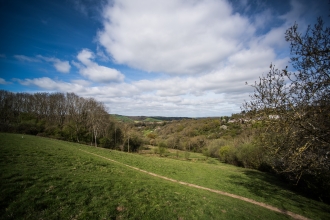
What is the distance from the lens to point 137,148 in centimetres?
5888

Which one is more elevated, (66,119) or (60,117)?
(60,117)

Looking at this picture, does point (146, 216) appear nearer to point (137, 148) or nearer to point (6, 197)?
point (6, 197)

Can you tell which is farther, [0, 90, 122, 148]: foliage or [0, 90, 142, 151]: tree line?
[0, 90, 142, 151]: tree line

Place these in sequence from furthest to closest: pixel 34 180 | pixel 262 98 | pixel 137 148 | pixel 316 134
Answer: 1. pixel 137 148
2. pixel 262 98
3. pixel 34 180
4. pixel 316 134

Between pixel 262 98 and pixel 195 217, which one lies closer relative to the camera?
pixel 195 217

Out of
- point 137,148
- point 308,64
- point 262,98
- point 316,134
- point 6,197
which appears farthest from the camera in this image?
point 137,148

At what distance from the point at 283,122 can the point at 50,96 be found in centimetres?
8092

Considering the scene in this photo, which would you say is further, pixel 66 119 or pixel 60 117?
pixel 60 117

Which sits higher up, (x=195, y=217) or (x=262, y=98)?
(x=262, y=98)

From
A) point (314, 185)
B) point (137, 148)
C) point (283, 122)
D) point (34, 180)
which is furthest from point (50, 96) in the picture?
point (314, 185)

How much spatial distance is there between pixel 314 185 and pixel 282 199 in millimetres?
6439

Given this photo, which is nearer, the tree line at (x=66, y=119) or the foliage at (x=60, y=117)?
the foliage at (x=60, y=117)

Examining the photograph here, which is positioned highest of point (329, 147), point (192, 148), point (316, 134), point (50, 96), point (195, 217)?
point (50, 96)

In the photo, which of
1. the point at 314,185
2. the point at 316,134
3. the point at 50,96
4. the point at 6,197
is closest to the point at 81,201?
the point at 6,197
